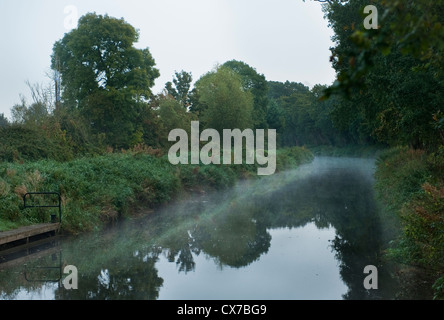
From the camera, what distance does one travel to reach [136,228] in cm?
1464

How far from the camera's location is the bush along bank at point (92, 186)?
12961 mm

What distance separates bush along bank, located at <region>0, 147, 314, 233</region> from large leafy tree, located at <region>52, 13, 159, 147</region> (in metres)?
12.6

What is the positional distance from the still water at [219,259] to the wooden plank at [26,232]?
1.81ft

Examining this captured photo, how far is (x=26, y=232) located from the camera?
450 inches

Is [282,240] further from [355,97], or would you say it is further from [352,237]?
[355,97]

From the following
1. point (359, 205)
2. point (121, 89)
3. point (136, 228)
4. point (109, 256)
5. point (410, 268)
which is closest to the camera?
point (410, 268)

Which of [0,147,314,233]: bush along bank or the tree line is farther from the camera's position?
the tree line

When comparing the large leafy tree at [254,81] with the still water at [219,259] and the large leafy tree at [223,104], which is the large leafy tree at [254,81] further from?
the still water at [219,259]

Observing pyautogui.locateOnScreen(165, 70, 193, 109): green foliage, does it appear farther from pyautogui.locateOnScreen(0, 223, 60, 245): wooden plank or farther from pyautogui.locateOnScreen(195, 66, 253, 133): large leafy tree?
pyautogui.locateOnScreen(0, 223, 60, 245): wooden plank

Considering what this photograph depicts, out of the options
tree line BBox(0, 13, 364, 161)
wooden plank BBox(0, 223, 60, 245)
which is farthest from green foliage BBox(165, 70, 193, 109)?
wooden plank BBox(0, 223, 60, 245)

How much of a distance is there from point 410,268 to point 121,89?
98.9 feet

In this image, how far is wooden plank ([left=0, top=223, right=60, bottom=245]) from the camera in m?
10.8

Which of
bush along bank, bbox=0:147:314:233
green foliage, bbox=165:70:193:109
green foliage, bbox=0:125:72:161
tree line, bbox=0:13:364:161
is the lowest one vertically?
bush along bank, bbox=0:147:314:233
